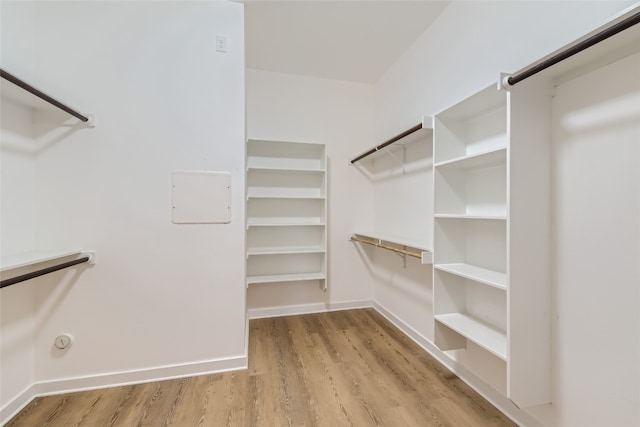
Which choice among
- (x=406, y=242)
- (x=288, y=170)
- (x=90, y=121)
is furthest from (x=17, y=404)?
(x=406, y=242)

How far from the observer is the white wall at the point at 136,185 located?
5.75ft

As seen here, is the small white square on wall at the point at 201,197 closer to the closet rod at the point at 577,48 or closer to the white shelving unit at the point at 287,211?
the white shelving unit at the point at 287,211

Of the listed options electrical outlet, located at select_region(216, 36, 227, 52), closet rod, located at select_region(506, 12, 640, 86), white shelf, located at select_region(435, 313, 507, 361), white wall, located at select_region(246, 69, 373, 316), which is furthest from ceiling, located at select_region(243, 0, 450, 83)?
white shelf, located at select_region(435, 313, 507, 361)

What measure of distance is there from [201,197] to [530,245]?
203cm

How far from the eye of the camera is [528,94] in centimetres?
125

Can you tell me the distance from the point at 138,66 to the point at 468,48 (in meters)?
2.32

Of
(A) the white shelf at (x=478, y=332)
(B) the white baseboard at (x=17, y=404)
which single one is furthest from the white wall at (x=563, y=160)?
(B) the white baseboard at (x=17, y=404)

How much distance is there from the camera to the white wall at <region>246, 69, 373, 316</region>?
2975 mm

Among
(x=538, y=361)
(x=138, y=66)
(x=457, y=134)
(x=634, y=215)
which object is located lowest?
(x=538, y=361)

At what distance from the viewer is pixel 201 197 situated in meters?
1.94

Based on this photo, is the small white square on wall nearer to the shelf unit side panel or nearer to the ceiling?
the ceiling

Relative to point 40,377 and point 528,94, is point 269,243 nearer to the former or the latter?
point 40,377

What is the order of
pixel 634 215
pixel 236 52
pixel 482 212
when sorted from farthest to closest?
pixel 236 52, pixel 482 212, pixel 634 215

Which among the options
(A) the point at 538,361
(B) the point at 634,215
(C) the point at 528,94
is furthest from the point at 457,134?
(A) the point at 538,361
